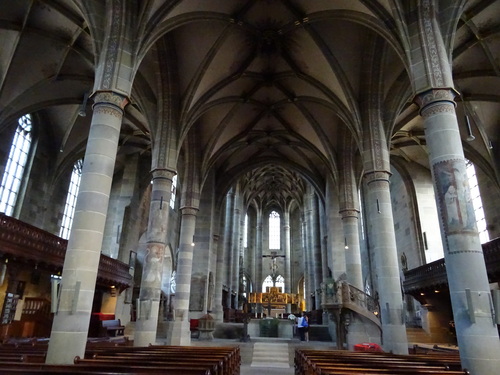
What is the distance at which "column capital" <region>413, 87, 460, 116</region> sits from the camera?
329 inches

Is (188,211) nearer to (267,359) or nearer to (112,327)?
(112,327)

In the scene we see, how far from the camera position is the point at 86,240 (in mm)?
7906

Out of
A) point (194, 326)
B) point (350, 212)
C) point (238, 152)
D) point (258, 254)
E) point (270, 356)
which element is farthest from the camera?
point (258, 254)

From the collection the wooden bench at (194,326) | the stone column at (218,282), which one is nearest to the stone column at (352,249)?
the wooden bench at (194,326)

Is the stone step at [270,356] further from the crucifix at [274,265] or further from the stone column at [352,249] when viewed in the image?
the crucifix at [274,265]

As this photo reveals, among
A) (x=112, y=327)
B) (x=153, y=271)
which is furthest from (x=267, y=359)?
(x=112, y=327)

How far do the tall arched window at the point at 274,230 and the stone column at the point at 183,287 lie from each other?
2554 centimetres

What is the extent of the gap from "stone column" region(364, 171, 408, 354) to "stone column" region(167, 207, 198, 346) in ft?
26.8

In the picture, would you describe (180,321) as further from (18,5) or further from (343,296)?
(18,5)

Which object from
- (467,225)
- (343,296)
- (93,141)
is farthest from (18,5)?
(343,296)

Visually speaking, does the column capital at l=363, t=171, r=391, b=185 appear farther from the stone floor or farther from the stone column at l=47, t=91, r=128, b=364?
the stone column at l=47, t=91, r=128, b=364

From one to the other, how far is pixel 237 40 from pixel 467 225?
11568 mm

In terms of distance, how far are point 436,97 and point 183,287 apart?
41.6 ft

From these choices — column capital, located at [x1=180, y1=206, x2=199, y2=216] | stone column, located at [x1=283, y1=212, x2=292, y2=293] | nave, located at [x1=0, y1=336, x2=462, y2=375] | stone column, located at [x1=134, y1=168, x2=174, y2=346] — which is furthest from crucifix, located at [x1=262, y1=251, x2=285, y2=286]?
stone column, located at [x1=134, y1=168, x2=174, y2=346]
